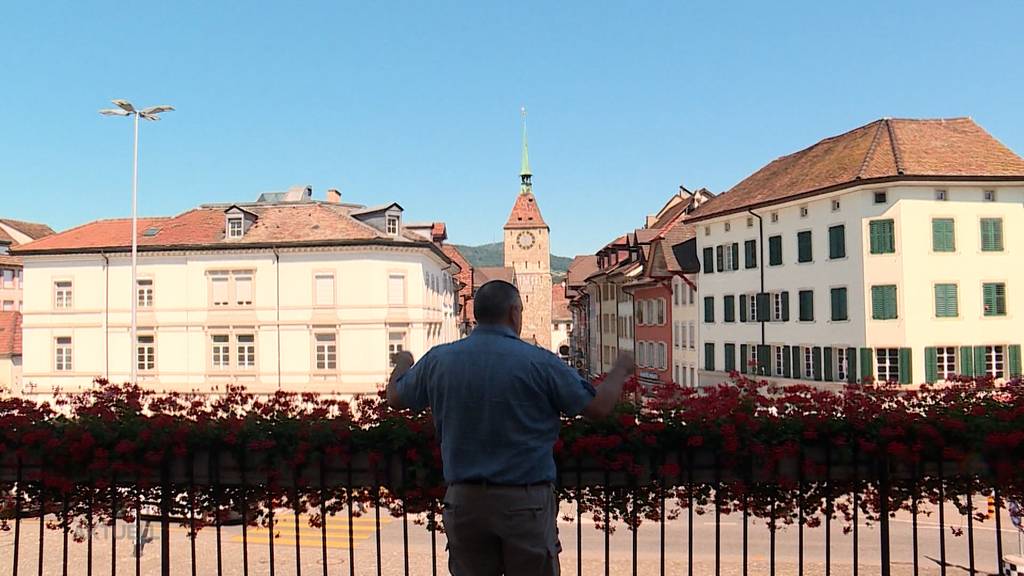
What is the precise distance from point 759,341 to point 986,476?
→ 33.7m

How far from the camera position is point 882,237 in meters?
31.2

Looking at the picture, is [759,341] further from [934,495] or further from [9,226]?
[9,226]

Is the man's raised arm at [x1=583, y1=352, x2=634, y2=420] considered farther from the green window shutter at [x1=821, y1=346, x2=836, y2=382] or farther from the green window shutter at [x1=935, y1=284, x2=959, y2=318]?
the green window shutter at [x1=821, y1=346, x2=836, y2=382]

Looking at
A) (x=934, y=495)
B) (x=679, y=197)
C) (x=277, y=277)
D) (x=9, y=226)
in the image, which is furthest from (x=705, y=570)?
(x=9, y=226)

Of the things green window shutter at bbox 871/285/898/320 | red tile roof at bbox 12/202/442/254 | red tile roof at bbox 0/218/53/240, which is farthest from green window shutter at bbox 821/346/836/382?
red tile roof at bbox 0/218/53/240

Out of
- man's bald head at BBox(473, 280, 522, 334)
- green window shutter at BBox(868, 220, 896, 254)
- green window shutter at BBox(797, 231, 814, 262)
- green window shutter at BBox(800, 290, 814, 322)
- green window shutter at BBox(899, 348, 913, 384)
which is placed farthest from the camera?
green window shutter at BBox(797, 231, 814, 262)

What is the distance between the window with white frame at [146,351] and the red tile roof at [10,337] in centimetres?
1409

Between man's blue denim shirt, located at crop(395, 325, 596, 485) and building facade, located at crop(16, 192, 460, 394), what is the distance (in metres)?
32.0

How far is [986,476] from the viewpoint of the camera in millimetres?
4719

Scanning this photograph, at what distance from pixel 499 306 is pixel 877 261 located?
3122 cm

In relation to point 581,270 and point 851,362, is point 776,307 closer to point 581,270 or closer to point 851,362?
point 851,362

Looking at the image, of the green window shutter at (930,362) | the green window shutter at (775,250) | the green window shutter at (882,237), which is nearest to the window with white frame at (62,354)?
the green window shutter at (775,250)

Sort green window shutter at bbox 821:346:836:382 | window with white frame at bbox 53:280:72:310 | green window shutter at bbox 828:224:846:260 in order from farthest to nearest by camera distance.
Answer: window with white frame at bbox 53:280:72:310 → green window shutter at bbox 821:346:836:382 → green window shutter at bbox 828:224:846:260

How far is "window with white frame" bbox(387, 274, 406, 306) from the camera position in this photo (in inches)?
1406
